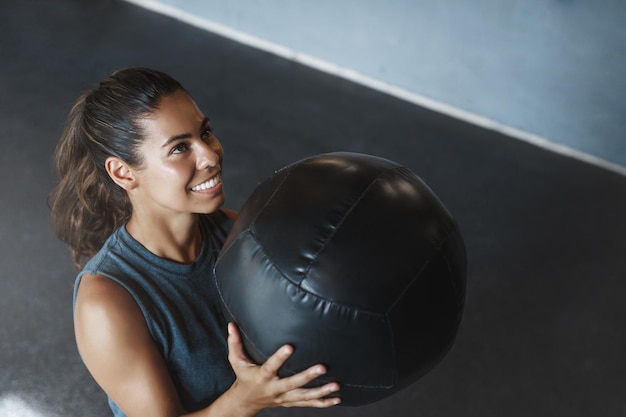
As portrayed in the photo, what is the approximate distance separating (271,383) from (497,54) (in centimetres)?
339

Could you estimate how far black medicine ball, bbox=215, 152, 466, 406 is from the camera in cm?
137

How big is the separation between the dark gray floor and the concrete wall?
0.53ft

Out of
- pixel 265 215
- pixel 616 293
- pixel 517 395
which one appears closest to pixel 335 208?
pixel 265 215

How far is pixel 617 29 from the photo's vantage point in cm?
405

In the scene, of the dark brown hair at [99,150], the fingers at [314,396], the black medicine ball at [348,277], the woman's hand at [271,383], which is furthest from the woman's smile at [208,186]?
the fingers at [314,396]

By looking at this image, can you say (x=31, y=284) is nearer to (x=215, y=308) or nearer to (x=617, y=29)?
(x=215, y=308)

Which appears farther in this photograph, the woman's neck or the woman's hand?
the woman's neck

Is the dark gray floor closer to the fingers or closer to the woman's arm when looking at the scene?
the woman's arm

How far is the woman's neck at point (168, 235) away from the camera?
5.95 ft

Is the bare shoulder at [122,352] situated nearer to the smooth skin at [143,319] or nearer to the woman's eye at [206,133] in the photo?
the smooth skin at [143,319]

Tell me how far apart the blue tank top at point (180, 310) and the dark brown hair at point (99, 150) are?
18cm

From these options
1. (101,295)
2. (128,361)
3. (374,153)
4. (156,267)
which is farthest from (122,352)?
(374,153)

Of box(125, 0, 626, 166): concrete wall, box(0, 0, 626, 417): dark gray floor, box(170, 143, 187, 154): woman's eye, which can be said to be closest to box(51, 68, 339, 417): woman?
box(170, 143, 187, 154): woman's eye

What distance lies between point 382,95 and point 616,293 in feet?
6.47
